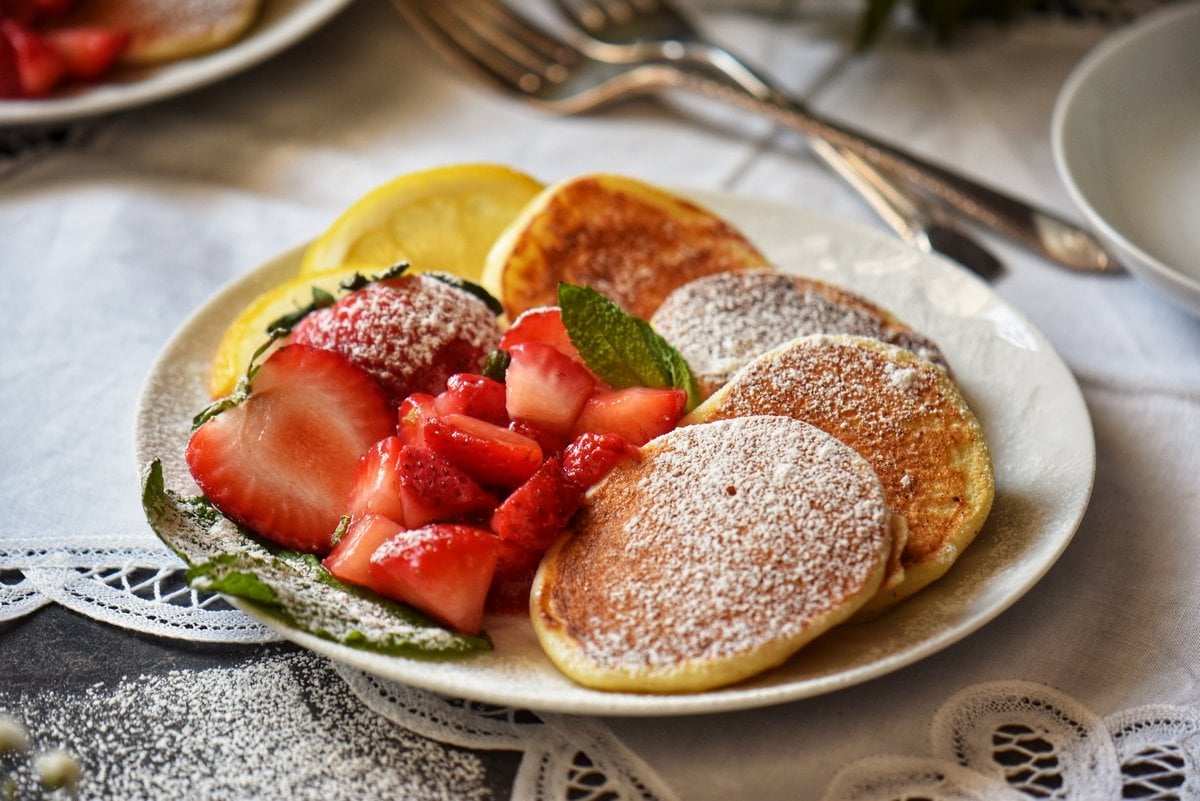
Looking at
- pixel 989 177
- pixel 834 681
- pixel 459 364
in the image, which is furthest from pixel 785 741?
pixel 989 177

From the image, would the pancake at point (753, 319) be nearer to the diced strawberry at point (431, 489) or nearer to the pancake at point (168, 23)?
the diced strawberry at point (431, 489)

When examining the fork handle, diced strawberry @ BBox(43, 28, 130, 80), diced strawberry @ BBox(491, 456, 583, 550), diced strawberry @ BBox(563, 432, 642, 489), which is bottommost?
diced strawberry @ BBox(43, 28, 130, 80)

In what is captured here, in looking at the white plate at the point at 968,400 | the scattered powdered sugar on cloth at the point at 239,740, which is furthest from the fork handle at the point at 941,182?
the scattered powdered sugar on cloth at the point at 239,740

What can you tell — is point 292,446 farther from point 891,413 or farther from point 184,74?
point 184,74

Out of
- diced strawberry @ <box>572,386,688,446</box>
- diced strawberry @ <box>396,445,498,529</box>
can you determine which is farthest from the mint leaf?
diced strawberry @ <box>396,445,498,529</box>

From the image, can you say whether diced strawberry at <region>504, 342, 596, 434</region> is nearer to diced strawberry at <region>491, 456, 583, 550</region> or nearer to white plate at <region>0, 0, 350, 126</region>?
diced strawberry at <region>491, 456, 583, 550</region>
